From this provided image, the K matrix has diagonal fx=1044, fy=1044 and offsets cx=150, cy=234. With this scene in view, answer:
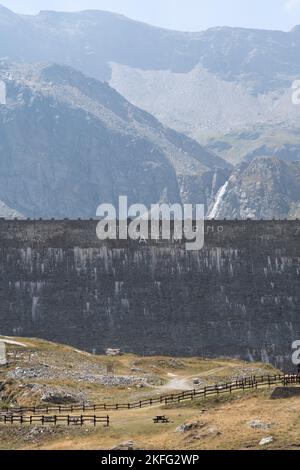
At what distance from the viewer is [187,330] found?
556ft

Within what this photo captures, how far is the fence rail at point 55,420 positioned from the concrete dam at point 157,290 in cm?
7290

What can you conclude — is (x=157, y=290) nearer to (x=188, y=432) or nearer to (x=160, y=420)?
(x=160, y=420)

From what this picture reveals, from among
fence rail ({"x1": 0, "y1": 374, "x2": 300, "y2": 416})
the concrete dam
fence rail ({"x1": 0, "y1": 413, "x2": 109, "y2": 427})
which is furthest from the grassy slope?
Answer: the concrete dam

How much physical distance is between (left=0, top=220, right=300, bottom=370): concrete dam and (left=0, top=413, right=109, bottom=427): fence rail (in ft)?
239

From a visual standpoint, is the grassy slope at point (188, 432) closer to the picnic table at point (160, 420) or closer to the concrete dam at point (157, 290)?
the picnic table at point (160, 420)

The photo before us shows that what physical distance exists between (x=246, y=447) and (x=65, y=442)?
15.5 metres

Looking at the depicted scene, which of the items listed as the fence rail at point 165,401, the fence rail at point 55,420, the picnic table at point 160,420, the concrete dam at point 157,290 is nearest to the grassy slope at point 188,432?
the picnic table at point 160,420

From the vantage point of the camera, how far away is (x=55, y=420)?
87312 millimetres

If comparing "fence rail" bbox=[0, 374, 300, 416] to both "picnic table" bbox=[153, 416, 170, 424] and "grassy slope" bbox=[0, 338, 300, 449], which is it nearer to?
"grassy slope" bbox=[0, 338, 300, 449]
